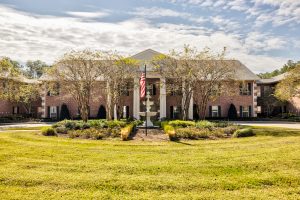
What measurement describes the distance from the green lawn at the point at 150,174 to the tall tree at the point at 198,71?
16581 millimetres

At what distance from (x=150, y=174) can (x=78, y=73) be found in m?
20.8

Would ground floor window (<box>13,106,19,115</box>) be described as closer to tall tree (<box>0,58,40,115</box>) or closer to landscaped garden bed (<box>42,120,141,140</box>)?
tall tree (<box>0,58,40,115</box>)

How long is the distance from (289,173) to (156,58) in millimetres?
23326

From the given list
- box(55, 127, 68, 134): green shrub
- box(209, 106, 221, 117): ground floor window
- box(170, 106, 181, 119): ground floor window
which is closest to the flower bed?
box(55, 127, 68, 134): green shrub

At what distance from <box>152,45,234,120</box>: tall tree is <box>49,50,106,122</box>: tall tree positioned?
6.84 m

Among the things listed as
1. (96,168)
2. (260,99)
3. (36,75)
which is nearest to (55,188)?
(96,168)

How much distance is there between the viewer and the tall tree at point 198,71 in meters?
29.2

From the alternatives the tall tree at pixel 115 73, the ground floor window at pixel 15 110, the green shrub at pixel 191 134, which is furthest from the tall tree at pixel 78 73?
the ground floor window at pixel 15 110

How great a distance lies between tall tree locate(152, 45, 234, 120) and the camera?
29.2 m

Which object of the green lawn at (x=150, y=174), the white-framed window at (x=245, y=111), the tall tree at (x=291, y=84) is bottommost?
the green lawn at (x=150, y=174)

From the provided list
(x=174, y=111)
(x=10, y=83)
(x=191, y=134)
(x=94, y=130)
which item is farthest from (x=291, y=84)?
(x=10, y=83)

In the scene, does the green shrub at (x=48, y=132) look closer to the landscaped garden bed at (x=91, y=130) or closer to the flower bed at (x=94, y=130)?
the landscaped garden bed at (x=91, y=130)

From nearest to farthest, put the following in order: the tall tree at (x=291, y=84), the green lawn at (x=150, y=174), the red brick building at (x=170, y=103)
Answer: the green lawn at (x=150, y=174), the tall tree at (x=291, y=84), the red brick building at (x=170, y=103)

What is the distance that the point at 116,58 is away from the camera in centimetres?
3112
